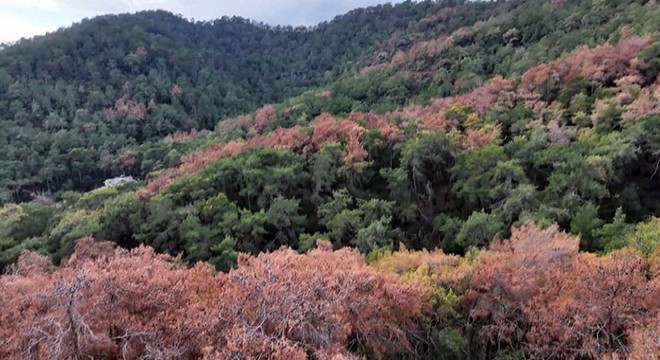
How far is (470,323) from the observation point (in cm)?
1216

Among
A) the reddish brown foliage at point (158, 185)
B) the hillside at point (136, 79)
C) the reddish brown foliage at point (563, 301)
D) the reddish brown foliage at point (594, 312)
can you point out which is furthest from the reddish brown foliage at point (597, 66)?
the hillside at point (136, 79)

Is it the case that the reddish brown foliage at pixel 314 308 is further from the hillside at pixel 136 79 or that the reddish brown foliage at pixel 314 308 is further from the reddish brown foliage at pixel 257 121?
the hillside at pixel 136 79

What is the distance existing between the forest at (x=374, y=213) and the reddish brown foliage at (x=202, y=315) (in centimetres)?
4

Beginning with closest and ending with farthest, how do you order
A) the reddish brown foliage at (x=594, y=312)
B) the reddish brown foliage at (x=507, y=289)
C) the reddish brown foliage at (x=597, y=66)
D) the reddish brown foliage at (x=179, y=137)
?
the reddish brown foliage at (x=594, y=312)
the reddish brown foliage at (x=507, y=289)
the reddish brown foliage at (x=597, y=66)
the reddish brown foliage at (x=179, y=137)

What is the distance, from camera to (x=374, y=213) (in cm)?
2073

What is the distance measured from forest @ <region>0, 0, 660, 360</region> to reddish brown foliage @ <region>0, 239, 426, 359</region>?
0.04 m

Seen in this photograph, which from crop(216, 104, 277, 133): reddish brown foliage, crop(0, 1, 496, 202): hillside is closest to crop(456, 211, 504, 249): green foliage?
crop(216, 104, 277, 133): reddish brown foliage

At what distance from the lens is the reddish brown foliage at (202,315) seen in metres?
7.78

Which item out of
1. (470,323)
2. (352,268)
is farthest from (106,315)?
(470,323)

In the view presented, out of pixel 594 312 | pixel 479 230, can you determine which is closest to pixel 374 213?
pixel 479 230

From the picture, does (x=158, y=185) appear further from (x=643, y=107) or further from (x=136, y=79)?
(x=136, y=79)

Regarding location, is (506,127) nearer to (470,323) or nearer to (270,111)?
(470,323)

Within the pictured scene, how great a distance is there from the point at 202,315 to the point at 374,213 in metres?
13.1

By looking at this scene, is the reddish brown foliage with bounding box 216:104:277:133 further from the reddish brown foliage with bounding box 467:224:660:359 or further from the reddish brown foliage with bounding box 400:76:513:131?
the reddish brown foliage with bounding box 467:224:660:359
